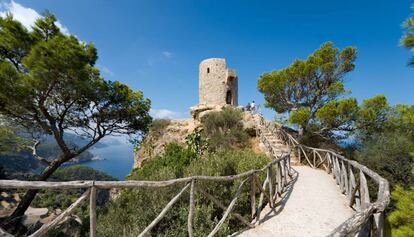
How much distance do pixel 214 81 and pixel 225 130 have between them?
9.35 metres

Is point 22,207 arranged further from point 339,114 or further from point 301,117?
point 339,114

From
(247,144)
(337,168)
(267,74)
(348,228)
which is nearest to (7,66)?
(348,228)

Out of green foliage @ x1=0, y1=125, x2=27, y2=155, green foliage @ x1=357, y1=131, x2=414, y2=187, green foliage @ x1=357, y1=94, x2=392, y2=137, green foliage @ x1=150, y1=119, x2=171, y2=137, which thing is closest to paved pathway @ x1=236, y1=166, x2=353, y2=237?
green foliage @ x1=357, y1=131, x2=414, y2=187

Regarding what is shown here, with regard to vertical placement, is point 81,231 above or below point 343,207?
below

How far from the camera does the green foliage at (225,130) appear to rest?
1557cm

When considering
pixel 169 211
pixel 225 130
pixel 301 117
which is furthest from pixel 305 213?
pixel 225 130

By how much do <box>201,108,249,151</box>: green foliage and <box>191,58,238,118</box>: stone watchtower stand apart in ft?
18.1

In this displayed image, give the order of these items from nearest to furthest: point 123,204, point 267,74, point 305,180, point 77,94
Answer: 1. point 123,204
2. point 305,180
3. point 77,94
4. point 267,74

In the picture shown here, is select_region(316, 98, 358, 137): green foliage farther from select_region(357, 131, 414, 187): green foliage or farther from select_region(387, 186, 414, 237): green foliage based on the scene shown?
select_region(387, 186, 414, 237): green foliage

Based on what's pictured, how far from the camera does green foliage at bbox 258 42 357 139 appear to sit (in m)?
14.2

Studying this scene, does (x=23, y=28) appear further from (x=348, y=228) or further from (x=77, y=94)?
(x=348, y=228)

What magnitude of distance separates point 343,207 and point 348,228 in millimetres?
4230

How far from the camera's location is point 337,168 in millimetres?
7504

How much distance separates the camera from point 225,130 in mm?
17328
